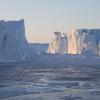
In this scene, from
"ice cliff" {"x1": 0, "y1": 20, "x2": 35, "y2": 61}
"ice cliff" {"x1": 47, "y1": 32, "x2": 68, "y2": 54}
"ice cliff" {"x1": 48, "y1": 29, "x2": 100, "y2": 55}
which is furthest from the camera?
"ice cliff" {"x1": 47, "y1": 32, "x2": 68, "y2": 54}

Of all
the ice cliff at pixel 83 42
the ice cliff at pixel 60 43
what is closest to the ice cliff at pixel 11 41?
the ice cliff at pixel 83 42

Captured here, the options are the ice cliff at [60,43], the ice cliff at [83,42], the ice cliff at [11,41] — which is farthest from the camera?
the ice cliff at [60,43]

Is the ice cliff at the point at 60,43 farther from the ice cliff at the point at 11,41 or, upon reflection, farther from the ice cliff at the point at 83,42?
the ice cliff at the point at 11,41

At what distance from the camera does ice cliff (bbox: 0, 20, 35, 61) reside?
4581cm

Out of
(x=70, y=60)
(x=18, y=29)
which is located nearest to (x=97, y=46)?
(x=70, y=60)

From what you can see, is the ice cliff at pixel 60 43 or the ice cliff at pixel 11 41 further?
the ice cliff at pixel 60 43

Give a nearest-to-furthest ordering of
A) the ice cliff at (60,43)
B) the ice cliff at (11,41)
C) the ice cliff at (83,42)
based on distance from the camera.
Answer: the ice cliff at (11,41) → the ice cliff at (83,42) → the ice cliff at (60,43)

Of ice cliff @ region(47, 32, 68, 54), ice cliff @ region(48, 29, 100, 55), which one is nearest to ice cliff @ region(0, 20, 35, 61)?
ice cliff @ region(48, 29, 100, 55)

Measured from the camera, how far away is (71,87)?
19.9 meters

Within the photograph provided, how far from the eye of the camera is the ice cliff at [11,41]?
45812mm

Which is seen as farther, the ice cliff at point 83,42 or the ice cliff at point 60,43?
the ice cliff at point 60,43

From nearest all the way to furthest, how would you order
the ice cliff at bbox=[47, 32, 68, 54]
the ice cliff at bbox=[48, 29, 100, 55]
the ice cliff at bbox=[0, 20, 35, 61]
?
the ice cliff at bbox=[0, 20, 35, 61] < the ice cliff at bbox=[48, 29, 100, 55] < the ice cliff at bbox=[47, 32, 68, 54]

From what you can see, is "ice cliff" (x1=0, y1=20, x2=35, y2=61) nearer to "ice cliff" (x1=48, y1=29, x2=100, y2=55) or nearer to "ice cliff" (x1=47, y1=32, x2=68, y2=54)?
"ice cliff" (x1=48, y1=29, x2=100, y2=55)

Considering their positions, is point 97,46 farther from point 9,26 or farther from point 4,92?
point 4,92
